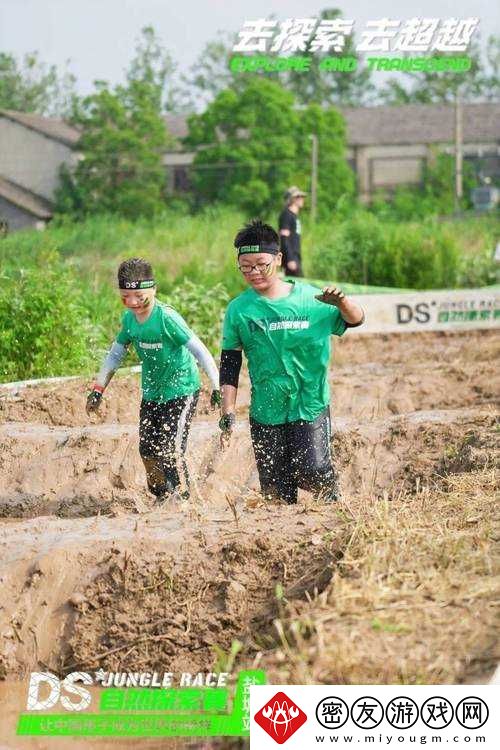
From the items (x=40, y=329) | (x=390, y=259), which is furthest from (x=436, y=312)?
(x=40, y=329)

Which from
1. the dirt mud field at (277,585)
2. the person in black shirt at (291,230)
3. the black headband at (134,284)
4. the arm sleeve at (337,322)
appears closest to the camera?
the dirt mud field at (277,585)

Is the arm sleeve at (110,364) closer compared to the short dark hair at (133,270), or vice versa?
the short dark hair at (133,270)

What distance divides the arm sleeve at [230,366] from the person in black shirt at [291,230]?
29.4 ft

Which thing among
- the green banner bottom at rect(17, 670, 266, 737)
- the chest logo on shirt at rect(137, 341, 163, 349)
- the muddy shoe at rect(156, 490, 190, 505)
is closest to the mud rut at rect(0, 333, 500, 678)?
the muddy shoe at rect(156, 490, 190, 505)

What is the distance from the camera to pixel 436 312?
50.9 feet

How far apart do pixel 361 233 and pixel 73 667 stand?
13694 millimetres

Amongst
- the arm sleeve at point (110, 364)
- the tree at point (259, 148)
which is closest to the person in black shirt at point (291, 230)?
the arm sleeve at point (110, 364)

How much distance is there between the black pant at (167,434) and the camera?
764 cm

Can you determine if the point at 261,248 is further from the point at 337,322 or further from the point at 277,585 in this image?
the point at 277,585

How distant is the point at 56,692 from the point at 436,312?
36.7 feet

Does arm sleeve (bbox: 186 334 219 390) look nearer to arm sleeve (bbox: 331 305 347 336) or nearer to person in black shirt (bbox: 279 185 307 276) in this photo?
arm sleeve (bbox: 331 305 347 336)

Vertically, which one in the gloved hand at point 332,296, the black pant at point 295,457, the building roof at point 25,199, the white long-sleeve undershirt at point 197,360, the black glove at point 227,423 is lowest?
the black pant at point 295,457

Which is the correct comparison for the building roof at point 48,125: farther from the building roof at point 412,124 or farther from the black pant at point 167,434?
the black pant at point 167,434

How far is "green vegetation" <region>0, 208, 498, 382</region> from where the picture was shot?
1114 centimetres
